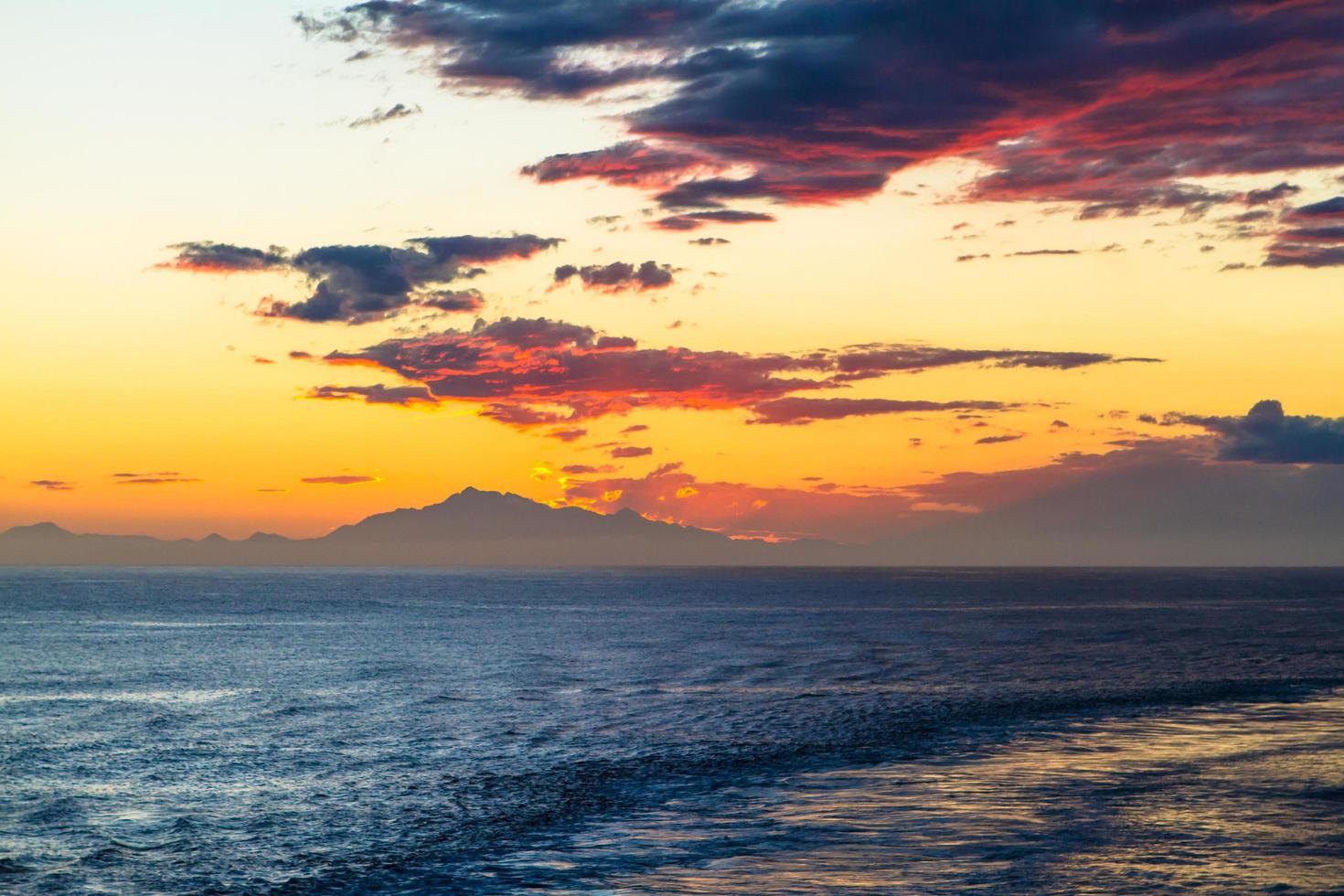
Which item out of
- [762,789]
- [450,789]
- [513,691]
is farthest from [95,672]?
[762,789]

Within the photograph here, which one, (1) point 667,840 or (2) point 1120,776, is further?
(2) point 1120,776

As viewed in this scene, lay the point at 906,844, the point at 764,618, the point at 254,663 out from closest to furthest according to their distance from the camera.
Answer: the point at 906,844 → the point at 254,663 → the point at 764,618

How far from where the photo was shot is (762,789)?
121 ft

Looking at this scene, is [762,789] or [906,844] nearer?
[906,844]

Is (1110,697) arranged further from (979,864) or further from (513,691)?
(979,864)

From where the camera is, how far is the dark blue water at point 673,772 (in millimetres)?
27344

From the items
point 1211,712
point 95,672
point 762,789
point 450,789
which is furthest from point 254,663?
point 1211,712

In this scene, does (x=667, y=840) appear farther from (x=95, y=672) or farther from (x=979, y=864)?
(x=95, y=672)

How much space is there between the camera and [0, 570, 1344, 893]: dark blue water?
89.7ft

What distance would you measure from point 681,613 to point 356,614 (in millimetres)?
44537

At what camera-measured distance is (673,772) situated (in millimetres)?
40062

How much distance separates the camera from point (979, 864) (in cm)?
2653

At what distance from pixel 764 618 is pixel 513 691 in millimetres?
81026

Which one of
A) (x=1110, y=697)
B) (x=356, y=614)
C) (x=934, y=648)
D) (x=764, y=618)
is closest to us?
(x=1110, y=697)
